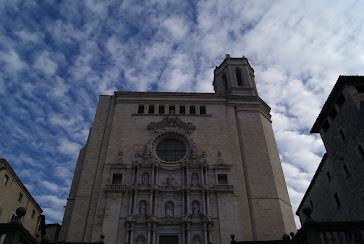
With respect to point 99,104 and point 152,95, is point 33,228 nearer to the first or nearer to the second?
point 99,104

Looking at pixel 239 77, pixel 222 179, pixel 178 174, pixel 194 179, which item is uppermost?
pixel 239 77

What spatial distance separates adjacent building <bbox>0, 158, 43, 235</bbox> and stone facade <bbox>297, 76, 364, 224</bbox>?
22.2 metres

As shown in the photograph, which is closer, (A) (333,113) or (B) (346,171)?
(B) (346,171)

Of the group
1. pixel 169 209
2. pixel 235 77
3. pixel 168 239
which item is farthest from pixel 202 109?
pixel 168 239

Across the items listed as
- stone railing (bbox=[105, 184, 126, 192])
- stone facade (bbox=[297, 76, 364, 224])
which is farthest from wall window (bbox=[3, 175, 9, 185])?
stone facade (bbox=[297, 76, 364, 224])

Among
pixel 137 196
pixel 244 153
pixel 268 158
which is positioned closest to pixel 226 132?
pixel 244 153

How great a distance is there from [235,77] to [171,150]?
12.1 m

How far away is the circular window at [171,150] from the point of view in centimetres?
2652

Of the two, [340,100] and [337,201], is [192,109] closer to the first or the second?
[340,100]

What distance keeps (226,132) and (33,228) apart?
736 inches

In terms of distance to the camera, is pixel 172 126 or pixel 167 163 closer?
pixel 167 163

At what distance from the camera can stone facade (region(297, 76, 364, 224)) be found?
58.5ft

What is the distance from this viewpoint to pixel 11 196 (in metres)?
22.5

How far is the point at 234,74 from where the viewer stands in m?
34.4
